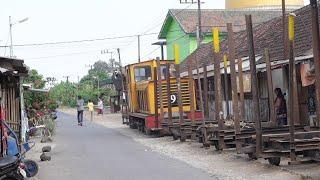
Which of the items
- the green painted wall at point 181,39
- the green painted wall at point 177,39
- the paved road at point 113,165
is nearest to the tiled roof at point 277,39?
the paved road at point 113,165

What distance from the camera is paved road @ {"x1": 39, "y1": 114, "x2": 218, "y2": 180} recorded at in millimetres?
11961

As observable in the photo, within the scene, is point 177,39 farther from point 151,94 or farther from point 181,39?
point 151,94

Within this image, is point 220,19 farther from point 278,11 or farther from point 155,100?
point 155,100

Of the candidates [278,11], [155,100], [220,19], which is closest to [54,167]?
[155,100]

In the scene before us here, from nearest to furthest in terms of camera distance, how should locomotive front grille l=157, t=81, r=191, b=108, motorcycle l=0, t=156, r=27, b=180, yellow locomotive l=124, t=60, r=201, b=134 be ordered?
motorcycle l=0, t=156, r=27, b=180, yellow locomotive l=124, t=60, r=201, b=134, locomotive front grille l=157, t=81, r=191, b=108

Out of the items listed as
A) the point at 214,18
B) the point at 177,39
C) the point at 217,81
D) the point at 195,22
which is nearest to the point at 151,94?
the point at 217,81

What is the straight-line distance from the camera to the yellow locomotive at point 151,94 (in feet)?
72.2

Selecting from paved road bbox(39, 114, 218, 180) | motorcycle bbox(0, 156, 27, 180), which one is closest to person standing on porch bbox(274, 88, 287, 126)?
paved road bbox(39, 114, 218, 180)

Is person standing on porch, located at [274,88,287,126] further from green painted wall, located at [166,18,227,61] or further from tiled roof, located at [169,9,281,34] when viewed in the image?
tiled roof, located at [169,9,281,34]

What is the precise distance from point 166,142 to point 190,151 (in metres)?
3.58

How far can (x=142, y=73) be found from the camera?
25781 mm

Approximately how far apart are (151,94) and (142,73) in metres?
3.05

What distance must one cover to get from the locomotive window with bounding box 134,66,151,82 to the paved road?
612cm

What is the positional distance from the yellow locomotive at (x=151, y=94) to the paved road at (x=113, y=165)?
8.69ft
